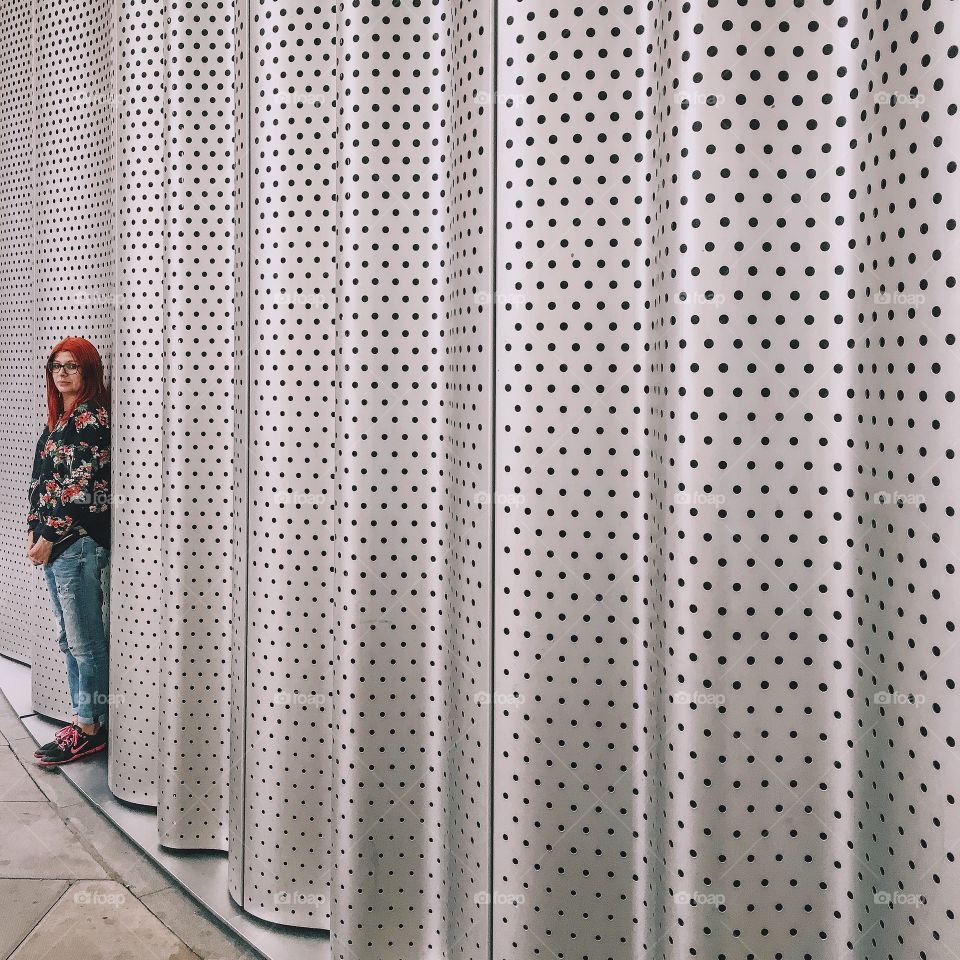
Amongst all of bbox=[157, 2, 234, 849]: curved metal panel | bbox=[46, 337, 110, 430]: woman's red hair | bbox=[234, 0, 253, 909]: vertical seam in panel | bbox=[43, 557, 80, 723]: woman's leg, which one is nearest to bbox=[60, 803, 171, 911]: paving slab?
bbox=[157, 2, 234, 849]: curved metal panel

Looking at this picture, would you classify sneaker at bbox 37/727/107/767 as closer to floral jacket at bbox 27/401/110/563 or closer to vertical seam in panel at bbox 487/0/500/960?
floral jacket at bbox 27/401/110/563

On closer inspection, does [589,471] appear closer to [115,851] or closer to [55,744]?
[115,851]

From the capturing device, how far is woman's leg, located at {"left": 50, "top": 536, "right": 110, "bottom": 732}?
3488mm

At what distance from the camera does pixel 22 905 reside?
2.46 m

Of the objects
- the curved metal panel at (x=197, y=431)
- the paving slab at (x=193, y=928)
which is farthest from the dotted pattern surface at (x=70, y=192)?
the paving slab at (x=193, y=928)

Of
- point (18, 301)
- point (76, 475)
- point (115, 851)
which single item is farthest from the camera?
point (18, 301)

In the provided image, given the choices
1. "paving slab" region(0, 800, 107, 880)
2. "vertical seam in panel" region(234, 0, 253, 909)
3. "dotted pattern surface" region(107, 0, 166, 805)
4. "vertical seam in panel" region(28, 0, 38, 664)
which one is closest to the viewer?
"vertical seam in panel" region(234, 0, 253, 909)

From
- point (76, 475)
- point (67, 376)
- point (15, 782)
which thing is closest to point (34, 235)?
point (67, 376)

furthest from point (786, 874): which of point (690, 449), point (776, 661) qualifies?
point (690, 449)

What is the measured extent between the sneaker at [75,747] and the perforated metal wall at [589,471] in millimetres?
1459

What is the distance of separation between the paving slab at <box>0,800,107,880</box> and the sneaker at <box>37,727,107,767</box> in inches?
12.3

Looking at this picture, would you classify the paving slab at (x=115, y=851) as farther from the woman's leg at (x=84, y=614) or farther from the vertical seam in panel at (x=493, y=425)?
the vertical seam in panel at (x=493, y=425)

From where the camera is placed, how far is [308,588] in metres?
2.19

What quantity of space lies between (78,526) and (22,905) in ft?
4.97
